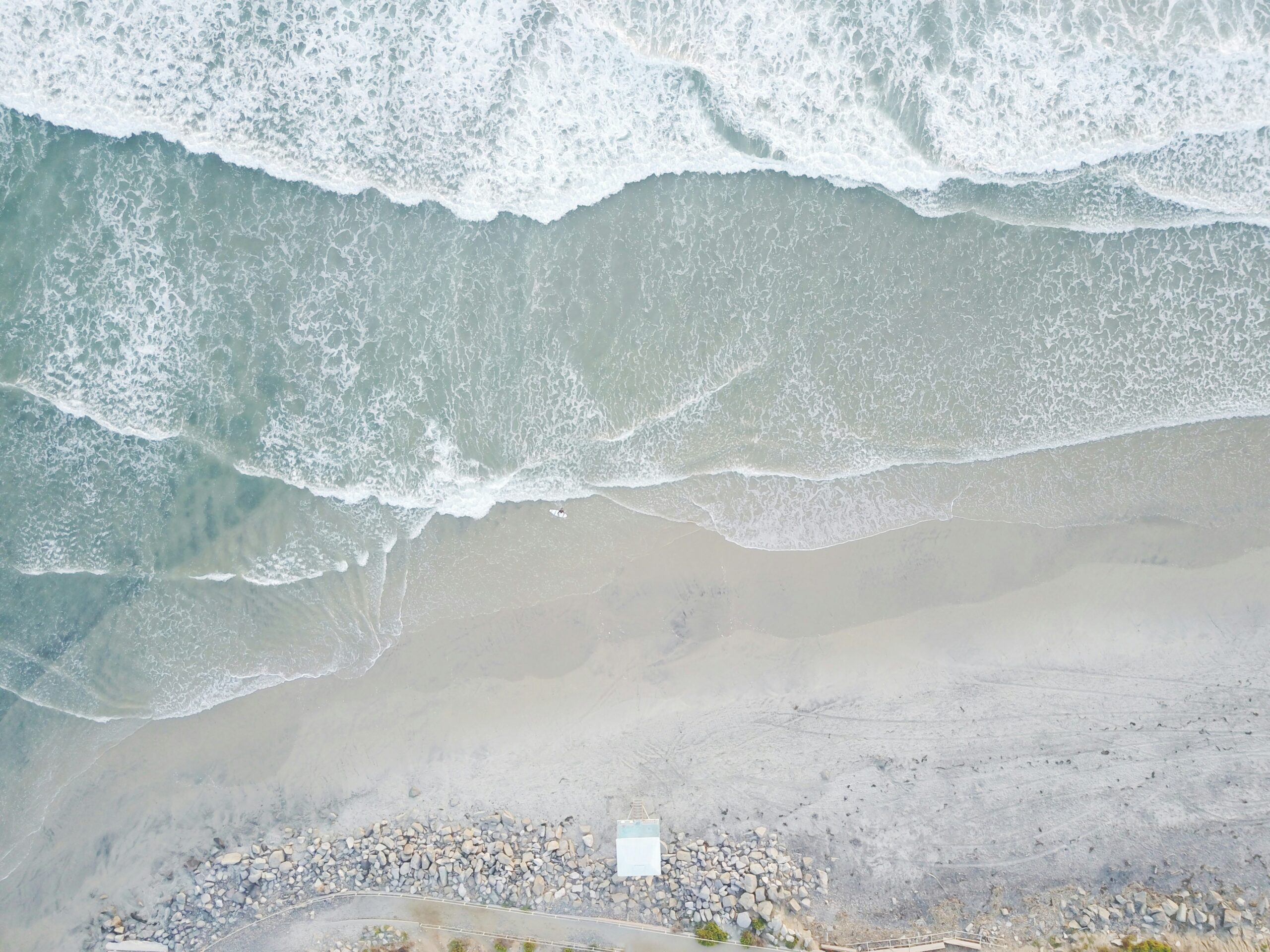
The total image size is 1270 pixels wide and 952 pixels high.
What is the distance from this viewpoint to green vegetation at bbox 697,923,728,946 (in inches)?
413

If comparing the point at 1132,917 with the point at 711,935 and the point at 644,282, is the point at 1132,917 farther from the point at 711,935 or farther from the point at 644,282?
the point at 644,282

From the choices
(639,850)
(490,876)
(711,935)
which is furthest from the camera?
(490,876)

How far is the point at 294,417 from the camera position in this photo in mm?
10609

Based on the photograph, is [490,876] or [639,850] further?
[490,876]

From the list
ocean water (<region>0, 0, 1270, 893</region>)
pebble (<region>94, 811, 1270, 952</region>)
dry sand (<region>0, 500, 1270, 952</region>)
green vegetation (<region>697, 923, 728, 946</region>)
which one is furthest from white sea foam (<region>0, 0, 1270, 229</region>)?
green vegetation (<region>697, 923, 728, 946</region>)

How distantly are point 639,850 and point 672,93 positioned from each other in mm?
11273

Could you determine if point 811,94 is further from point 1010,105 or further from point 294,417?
point 294,417

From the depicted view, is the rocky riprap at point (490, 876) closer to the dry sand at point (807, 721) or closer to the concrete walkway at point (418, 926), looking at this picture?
the concrete walkway at point (418, 926)

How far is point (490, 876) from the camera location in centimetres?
1061

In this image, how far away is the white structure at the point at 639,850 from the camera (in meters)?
10.4

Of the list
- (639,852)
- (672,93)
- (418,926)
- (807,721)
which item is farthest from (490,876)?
(672,93)

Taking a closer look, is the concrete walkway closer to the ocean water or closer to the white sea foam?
the ocean water

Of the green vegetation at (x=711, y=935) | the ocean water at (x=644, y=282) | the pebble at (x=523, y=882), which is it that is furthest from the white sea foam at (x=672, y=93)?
the green vegetation at (x=711, y=935)

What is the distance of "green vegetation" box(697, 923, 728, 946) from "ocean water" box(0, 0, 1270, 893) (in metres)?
5.79
